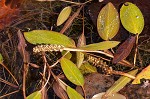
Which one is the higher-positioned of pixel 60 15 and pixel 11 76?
pixel 60 15

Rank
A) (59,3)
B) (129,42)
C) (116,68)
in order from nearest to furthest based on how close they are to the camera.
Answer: (129,42), (116,68), (59,3)

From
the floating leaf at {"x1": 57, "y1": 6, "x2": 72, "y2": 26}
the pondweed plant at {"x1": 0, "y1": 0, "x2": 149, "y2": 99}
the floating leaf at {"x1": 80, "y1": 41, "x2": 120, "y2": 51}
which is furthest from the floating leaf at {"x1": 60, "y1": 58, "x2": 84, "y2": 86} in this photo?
the floating leaf at {"x1": 57, "y1": 6, "x2": 72, "y2": 26}

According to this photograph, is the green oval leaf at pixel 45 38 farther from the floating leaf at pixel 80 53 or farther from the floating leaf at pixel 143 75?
the floating leaf at pixel 143 75

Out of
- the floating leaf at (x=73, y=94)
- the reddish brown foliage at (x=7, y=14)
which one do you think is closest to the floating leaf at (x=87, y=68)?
the floating leaf at (x=73, y=94)

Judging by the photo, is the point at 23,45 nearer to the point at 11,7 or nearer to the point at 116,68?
the point at 11,7

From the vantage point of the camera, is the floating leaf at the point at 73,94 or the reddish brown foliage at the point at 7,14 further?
the reddish brown foliage at the point at 7,14

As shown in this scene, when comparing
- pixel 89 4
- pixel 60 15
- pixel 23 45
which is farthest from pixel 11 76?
pixel 89 4

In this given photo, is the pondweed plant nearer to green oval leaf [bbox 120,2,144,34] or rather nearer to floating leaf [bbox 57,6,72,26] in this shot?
green oval leaf [bbox 120,2,144,34]
